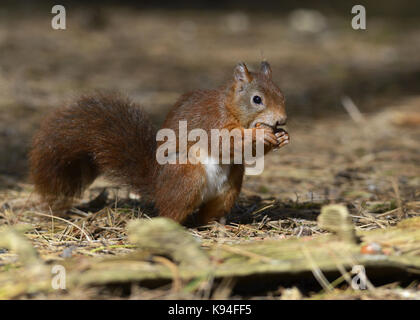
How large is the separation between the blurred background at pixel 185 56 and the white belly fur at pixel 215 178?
1249mm

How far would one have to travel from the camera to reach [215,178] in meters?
2.09

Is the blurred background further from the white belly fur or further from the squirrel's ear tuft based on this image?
the white belly fur

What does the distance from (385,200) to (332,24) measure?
16.9ft

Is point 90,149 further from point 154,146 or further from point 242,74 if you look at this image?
point 242,74

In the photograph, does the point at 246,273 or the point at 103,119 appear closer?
the point at 246,273

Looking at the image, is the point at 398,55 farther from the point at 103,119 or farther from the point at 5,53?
the point at 103,119

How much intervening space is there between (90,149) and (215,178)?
485mm

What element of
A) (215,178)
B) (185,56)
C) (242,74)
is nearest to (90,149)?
(215,178)

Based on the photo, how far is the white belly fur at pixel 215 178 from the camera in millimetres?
2080

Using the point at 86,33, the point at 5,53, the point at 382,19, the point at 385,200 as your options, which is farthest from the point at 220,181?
the point at 382,19

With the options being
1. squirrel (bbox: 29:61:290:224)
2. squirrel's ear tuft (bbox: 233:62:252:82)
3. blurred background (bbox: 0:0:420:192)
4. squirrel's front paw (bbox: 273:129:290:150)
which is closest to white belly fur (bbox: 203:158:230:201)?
squirrel (bbox: 29:61:290:224)

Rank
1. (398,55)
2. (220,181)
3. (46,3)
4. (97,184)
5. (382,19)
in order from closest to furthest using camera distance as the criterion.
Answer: (220,181)
(97,184)
(398,55)
(46,3)
(382,19)

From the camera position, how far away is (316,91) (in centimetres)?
480

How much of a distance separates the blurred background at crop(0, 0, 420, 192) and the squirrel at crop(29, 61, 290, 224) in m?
0.81
